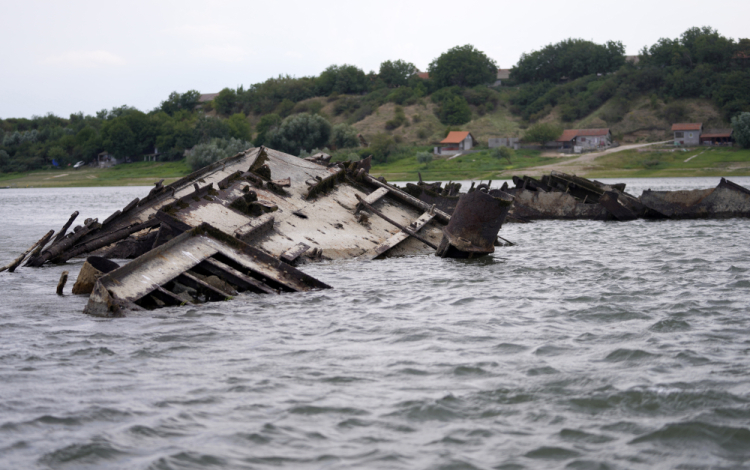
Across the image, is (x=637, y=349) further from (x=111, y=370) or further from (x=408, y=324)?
(x=111, y=370)

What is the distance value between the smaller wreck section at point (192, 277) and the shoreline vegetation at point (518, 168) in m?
57.9

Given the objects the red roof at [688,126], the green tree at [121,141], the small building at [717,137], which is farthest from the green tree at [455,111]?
the green tree at [121,141]

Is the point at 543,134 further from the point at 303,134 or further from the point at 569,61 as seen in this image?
the point at 569,61

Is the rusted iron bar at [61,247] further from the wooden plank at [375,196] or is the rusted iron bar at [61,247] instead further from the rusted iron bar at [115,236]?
the wooden plank at [375,196]

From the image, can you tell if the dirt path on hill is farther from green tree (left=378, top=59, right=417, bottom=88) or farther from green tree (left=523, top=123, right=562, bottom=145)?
green tree (left=378, top=59, right=417, bottom=88)

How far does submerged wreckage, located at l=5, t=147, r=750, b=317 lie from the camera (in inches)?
345

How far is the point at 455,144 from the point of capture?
92.6 metres

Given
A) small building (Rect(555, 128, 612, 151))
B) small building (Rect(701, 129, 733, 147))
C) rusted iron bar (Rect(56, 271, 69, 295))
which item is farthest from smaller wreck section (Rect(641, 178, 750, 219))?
small building (Rect(555, 128, 612, 151))

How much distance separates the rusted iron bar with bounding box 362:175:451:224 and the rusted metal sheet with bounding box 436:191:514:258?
1.96 metres

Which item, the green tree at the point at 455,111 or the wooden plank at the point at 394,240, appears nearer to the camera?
the wooden plank at the point at 394,240

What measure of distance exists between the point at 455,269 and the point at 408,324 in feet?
14.3

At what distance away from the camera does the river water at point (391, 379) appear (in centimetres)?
456

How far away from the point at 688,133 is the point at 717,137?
3.35m

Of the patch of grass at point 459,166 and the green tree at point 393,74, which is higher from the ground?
the green tree at point 393,74
